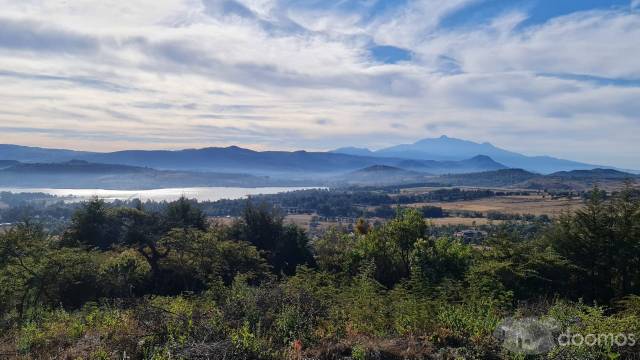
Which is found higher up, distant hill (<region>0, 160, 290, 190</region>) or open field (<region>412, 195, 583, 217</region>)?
distant hill (<region>0, 160, 290, 190</region>)

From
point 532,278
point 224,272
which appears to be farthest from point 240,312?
point 224,272

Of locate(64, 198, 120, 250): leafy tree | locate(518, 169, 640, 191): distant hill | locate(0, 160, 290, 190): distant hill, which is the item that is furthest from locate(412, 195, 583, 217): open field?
locate(0, 160, 290, 190): distant hill

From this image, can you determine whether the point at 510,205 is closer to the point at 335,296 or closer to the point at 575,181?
the point at 575,181

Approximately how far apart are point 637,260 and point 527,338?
281 inches

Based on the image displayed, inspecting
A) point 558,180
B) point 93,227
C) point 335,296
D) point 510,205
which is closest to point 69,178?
point 510,205

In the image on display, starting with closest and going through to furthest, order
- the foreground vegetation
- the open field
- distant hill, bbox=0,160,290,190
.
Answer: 1. the foreground vegetation
2. the open field
3. distant hill, bbox=0,160,290,190

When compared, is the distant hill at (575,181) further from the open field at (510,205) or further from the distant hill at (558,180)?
the open field at (510,205)

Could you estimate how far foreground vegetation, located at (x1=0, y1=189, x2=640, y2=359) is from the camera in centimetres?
660

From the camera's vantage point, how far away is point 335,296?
32.7 ft

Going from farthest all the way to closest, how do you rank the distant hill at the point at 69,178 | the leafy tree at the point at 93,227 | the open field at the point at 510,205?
1. the distant hill at the point at 69,178
2. the open field at the point at 510,205
3. the leafy tree at the point at 93,227

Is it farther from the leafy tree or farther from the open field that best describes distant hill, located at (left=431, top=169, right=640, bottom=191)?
the leafy tree

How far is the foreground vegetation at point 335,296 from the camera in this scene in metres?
6.60

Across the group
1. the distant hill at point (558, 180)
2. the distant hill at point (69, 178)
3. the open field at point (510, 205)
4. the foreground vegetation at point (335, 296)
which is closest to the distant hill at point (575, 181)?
the distant hill at point (558, 180)

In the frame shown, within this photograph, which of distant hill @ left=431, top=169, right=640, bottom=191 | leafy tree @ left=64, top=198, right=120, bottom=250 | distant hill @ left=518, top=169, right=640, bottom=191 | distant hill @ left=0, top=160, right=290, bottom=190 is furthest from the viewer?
distant hill @ left=0, top=160, right=290, bottom=190
